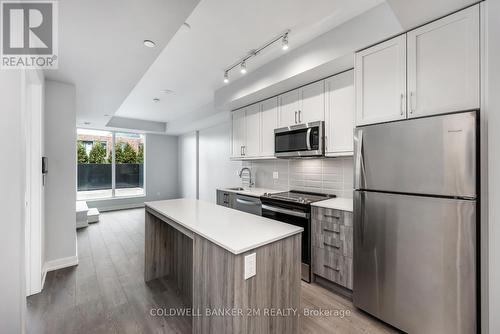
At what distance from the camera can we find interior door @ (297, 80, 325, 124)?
2785 millimetres

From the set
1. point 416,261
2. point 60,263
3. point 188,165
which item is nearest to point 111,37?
point 60,263

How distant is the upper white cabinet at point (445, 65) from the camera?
1.53 m

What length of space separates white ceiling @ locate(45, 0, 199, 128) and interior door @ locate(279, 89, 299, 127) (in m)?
1.80

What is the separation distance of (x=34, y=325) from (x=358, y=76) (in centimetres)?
367

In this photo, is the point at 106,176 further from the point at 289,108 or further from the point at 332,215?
the point at 332,215

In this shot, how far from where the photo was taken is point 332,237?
7.79ft

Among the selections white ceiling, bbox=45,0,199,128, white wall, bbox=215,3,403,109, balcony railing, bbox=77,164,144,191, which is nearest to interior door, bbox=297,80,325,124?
white wall, bbox=215,3,403,109

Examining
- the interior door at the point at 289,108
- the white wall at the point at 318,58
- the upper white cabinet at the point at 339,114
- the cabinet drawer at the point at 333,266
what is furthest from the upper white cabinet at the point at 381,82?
the cabinet drawer at the point at 333,266

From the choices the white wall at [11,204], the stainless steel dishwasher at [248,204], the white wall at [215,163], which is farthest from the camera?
the white wall at [215,163]

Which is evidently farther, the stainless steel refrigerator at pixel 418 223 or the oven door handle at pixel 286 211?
the oven door handle at pixel 286 211

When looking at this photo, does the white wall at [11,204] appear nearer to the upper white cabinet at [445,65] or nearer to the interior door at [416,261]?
the interior door at [416,261]

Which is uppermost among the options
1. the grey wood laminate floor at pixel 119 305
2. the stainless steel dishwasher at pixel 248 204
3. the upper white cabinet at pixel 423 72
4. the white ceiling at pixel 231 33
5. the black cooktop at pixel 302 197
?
the white ceiling at pixel 231 33

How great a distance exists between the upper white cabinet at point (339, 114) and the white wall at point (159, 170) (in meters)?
6.37

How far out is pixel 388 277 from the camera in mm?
1828
